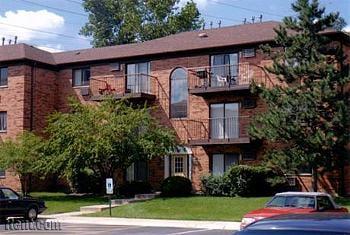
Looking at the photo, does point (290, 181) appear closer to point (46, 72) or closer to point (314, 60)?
point (314, 60)

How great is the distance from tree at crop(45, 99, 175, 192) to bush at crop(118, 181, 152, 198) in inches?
39.6

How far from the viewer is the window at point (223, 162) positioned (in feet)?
105

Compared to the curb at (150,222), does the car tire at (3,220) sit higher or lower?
higher

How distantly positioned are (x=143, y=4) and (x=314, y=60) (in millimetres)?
34882

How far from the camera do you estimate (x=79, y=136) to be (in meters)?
30.8

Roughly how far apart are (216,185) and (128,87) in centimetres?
902

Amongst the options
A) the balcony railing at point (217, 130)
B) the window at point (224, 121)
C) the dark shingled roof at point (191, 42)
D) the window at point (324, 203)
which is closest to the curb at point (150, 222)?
the window at point (324, 203)

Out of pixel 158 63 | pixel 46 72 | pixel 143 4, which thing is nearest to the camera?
pixel 158 63

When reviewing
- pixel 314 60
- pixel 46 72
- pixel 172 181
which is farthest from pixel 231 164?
pixel 46 72

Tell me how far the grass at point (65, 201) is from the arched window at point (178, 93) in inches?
245

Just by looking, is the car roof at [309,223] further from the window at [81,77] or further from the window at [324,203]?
the window at [81,77]

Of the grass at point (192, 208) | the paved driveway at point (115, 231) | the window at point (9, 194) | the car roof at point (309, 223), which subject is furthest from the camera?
the grass at point (192, 208)

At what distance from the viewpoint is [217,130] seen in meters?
32.6

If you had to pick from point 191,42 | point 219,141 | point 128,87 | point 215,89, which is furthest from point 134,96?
point 219,141
